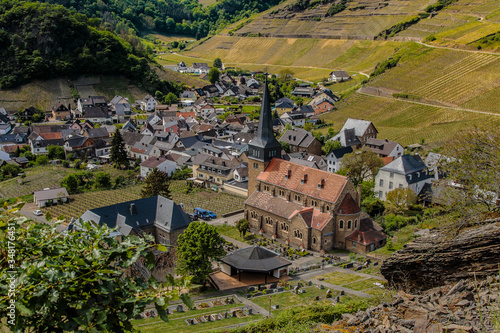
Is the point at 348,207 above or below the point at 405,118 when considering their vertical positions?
below

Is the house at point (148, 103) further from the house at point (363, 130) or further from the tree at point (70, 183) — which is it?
the house at point (363, 130)

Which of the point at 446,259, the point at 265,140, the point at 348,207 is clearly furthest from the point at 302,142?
the point at 446,259

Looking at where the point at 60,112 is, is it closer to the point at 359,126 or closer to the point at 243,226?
the point at 359,126

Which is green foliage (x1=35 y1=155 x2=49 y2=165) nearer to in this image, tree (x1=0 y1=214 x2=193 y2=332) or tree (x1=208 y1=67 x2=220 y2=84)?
tree (x1=0 y1=214 x2=193 y2=332)

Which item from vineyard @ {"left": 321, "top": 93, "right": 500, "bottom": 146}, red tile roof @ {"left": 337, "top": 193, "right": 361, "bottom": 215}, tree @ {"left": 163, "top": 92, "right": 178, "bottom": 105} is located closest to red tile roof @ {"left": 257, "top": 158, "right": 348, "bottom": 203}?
red tile roof @ {"left": 337, "top": 193, "right": 361, "bottom": 215}

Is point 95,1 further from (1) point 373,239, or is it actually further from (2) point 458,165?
(2) point 458,165

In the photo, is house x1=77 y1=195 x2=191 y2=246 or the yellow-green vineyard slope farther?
the yellow-green vineyard slope

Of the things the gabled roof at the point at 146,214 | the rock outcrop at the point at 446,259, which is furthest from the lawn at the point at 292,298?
the rock outcrop at the point at 446,259
